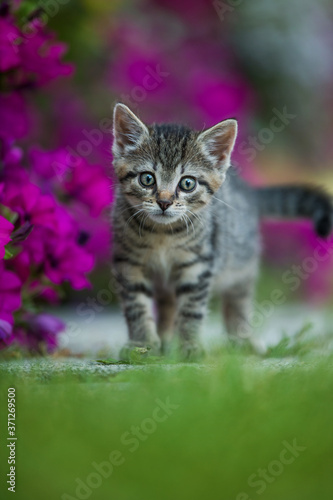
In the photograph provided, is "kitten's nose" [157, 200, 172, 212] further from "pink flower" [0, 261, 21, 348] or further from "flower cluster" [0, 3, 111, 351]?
"pink flower" [0, 261, 21, 348]

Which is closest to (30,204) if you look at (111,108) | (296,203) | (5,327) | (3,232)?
(3,232)

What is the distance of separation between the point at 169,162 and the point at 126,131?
8.3 inches

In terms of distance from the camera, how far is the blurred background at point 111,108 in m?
2.27

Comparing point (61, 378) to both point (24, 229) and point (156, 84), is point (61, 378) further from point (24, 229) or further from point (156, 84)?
point (156, 84)

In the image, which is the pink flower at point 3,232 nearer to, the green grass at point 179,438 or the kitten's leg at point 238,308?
the green grass at point 179,438

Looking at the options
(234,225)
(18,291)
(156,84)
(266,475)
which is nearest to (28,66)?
(18,291)

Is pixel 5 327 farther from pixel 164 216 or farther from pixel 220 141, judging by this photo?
pixel 220 141

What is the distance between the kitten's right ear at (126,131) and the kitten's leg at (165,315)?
666mm

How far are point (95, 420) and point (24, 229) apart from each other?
797 millimetres

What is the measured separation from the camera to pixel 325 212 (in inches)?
109

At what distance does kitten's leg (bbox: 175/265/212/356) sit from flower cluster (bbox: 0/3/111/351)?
14.0 inches

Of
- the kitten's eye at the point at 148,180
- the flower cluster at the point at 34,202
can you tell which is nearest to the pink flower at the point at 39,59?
the flower cluster at the point at 34,202

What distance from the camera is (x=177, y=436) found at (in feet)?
4.66

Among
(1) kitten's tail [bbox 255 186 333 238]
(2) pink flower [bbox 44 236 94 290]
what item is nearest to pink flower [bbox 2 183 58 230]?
(2) pink flower [bbox 44 236 94 290]
